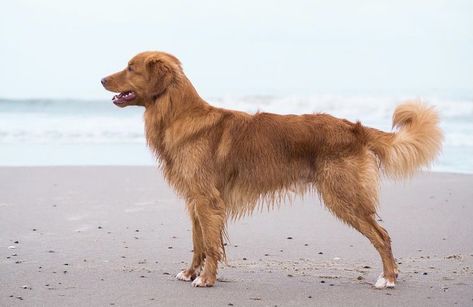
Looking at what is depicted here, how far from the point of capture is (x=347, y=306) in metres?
5.18

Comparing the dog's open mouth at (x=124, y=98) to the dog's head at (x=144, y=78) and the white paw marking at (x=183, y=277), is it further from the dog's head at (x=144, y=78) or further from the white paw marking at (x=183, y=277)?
the white paw marking at (x=183, y=277)

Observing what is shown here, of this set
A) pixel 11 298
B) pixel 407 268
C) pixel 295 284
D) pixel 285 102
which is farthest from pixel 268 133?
pixel 285 102

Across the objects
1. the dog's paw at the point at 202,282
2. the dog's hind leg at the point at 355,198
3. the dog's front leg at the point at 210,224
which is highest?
the dog's hind leg at the point at 355,198

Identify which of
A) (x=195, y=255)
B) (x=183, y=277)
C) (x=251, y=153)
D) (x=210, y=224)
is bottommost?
(x=183, y=277)

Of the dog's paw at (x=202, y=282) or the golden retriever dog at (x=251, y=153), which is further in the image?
the golden retriever dog at (x=251, y=153)

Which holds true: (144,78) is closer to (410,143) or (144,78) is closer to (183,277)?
(183,277)

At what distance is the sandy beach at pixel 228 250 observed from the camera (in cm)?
541

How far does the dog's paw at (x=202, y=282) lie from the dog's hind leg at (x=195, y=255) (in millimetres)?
196

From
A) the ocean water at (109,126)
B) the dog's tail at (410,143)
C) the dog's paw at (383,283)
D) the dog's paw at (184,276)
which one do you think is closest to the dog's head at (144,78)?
the dog's paw at (184,276)

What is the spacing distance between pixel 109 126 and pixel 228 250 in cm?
1174

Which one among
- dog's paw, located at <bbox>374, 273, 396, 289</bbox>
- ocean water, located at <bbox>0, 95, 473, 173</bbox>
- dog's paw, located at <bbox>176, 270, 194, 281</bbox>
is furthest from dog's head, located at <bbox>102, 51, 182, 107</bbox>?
ocean water, located at <bbox>0, 95, 473, 173</bbox>

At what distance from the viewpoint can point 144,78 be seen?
5965mm

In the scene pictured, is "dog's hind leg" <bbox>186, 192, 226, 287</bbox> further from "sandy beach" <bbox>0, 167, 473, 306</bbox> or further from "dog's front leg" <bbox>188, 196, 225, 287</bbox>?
"sandy beach" <bbox>0, 167, 473, 306</bbox>

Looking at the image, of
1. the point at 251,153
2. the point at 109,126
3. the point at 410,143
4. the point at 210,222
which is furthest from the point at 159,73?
the point at 109,126
